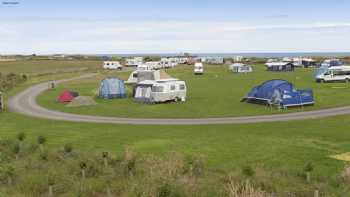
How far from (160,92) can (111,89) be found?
7.61 meters

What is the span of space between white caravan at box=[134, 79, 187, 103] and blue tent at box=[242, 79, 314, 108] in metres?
7.33

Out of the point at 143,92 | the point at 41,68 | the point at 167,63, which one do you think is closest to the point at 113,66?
the point at 167,63

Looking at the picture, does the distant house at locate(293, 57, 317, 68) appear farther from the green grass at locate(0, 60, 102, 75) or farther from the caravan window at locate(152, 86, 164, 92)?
the caravan window at locate(152, 86, 164, 92)

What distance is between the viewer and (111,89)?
149 ft

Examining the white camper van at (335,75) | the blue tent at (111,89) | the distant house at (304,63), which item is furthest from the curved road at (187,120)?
the distant house at (304,63)

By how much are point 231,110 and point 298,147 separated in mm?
13573

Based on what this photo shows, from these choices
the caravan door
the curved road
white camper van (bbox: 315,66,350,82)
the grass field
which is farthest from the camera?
white camper van (bbox: 315,66,350,82)

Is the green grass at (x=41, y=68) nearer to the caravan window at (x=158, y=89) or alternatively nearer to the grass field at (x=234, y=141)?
the caravan window at (x=158, y=89)

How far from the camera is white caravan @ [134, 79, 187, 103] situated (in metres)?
40.0

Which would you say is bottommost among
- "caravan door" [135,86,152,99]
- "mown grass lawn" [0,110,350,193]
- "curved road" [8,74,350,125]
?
"curved road" [8,74,350,125]

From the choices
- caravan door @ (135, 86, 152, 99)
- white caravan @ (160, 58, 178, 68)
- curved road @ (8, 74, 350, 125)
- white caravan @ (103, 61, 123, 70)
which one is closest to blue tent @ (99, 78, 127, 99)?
caravan door @ (135, 86, 152, 99)

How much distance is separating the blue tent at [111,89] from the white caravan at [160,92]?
13.4 feet

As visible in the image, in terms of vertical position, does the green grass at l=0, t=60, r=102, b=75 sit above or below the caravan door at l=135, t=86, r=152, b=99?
below

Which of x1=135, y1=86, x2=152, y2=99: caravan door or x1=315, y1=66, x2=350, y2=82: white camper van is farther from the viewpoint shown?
x1=315, y1=66, x2=350, y2=82: white camper van
